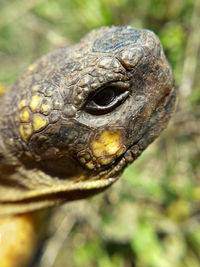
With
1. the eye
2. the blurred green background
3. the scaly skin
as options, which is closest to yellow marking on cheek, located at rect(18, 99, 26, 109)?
the scaly skin

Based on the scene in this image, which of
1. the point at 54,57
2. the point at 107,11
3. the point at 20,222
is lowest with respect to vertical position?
the point at 20,222

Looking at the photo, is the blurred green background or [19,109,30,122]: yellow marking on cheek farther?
the blurred green background

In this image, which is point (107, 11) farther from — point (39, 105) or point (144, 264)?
point (144, 264)

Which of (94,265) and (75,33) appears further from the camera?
(75,33)

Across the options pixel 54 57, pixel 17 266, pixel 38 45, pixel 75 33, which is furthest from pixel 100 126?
pixel 38 45

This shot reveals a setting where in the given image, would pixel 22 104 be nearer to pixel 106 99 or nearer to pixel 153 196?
pixel 106 99

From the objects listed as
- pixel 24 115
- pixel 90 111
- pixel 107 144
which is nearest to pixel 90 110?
pixel 90 111

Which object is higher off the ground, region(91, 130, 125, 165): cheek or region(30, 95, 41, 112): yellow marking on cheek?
region(30, 95, 41, 112): yellow marking on cheek

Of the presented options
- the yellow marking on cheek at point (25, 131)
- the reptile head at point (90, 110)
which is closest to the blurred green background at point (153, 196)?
the reptile head at point (90, 110)

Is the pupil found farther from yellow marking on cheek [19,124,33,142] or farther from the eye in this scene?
yellow marking on cheek [19,124,33,142]
